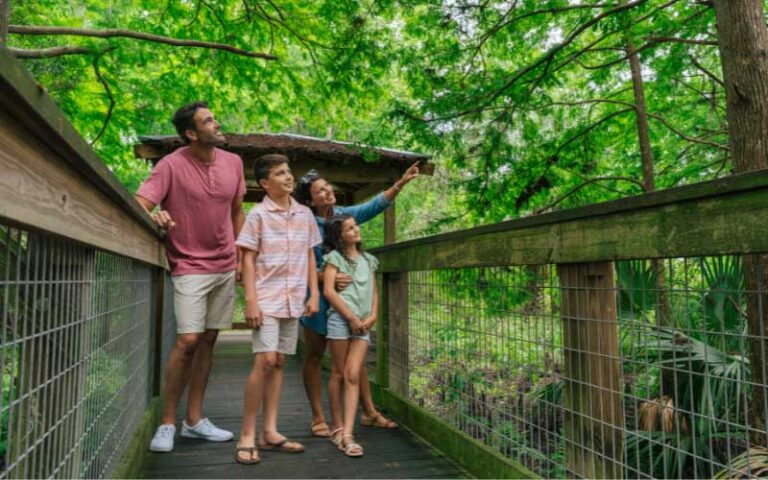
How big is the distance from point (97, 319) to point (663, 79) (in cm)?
713

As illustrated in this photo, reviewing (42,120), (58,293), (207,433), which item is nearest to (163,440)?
(207,433)

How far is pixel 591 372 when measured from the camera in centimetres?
207

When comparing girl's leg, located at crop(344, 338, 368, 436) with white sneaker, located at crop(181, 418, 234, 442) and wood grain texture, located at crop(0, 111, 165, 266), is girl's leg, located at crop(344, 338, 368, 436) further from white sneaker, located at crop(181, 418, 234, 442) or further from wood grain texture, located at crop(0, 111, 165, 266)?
wood grain texture, located at crop(0, 111, 165, 266)

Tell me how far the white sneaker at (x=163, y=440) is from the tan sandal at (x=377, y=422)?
1.27 m

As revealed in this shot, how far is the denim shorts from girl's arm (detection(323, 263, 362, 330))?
0.04 m

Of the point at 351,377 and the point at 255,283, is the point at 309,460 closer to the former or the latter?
the point at 351,377

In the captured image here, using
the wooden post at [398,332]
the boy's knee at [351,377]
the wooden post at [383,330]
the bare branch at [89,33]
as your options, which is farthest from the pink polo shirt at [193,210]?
the bare branch at [89,33]

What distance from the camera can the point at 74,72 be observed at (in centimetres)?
808

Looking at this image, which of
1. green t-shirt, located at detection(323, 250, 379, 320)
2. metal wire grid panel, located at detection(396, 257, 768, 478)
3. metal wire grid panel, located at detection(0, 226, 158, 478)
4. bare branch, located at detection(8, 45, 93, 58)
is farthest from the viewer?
bare branch, located at detection(8, 45, 93, 58)

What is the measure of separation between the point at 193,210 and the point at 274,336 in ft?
2.87

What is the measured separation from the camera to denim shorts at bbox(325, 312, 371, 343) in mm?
3416

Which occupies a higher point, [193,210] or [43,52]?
[43,52]

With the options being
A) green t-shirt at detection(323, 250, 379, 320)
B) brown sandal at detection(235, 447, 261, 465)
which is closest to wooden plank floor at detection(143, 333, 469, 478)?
brown sandal at detection(235, 447, 261, 465)

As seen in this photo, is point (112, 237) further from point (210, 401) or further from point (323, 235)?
point (210, 401)
